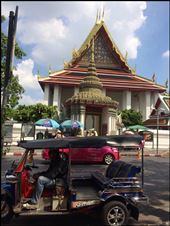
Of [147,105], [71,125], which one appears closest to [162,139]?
[71,125]

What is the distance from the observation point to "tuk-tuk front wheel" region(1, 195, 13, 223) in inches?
200

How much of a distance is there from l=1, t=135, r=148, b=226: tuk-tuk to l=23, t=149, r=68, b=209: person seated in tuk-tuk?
0.30 ft

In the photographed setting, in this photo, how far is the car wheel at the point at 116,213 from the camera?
5.11 m

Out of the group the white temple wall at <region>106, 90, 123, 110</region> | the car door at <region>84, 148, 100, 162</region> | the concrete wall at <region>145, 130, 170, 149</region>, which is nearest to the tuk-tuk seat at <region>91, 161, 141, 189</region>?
the car door at <region>84, 148, 100, 162</region>

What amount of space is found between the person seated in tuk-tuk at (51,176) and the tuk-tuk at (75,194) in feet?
0.30

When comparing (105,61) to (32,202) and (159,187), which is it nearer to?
(159,187)

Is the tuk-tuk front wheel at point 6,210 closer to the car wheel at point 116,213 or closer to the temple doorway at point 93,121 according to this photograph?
the car wheel at point 116,213

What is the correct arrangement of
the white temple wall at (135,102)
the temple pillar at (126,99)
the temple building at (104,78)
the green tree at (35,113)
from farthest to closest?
the white temple wall at (135,102) < the temple pillar at (126,99) < the temple building at (104,78) < the green tree at (35,113)

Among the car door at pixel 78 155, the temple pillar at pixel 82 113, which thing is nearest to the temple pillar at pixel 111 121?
the temple pillar at pixel 82 113

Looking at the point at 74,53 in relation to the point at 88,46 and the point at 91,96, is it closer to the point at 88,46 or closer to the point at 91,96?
the point at 88,46

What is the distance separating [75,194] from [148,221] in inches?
62.5

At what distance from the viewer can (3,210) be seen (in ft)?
16.7

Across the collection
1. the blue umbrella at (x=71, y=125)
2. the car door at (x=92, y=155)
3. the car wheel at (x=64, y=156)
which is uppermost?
the blue umbrella at (x=71, y=125)

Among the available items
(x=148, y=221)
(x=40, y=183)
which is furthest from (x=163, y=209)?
(x=40, y=183)
